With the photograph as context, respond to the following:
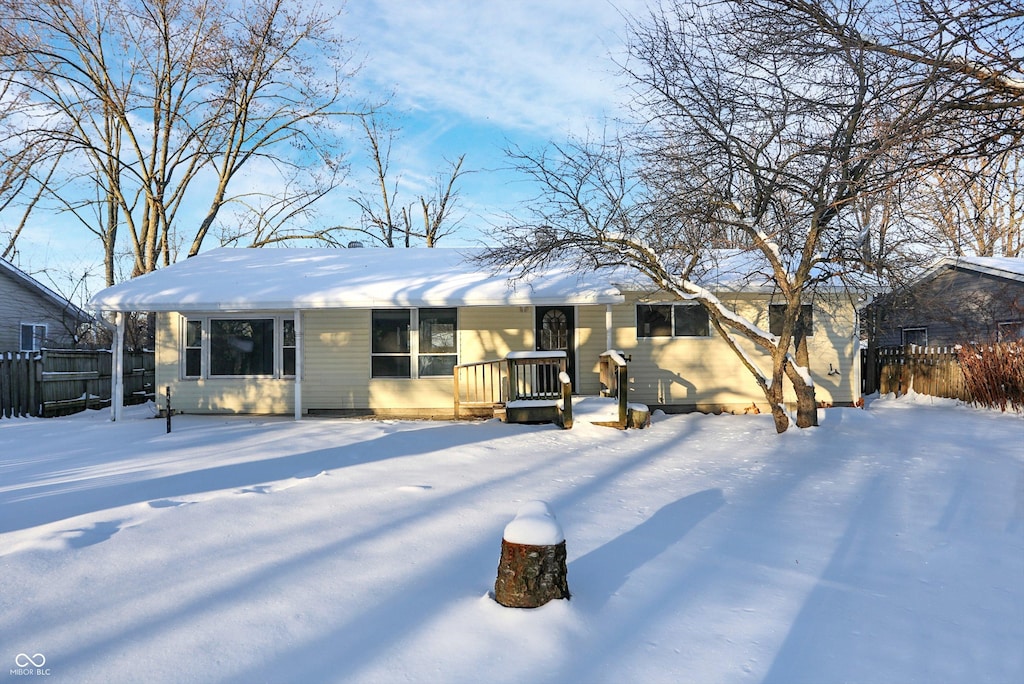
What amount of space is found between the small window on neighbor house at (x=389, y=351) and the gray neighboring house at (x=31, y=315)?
1238 cm

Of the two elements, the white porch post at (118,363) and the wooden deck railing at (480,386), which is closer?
the white porch post at (118,363)

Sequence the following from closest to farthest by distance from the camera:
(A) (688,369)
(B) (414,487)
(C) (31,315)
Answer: (B) (414,487) < (A) (688,369) < (C) (31,315)

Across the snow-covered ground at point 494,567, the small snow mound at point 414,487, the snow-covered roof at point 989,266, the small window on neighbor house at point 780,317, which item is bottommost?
the snow-covered ground at point 494,567

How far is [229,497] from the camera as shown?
5508 millimetres

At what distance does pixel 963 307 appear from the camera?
17484 mm

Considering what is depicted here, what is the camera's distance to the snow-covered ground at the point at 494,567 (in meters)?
3.00

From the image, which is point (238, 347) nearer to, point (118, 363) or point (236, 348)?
point (236, 348)

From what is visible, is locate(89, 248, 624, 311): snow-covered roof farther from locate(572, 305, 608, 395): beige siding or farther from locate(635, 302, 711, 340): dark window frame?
locate(635, 302, 711, 340): dark window frame

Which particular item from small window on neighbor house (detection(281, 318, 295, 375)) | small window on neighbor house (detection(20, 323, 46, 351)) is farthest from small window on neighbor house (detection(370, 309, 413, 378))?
small window on neighbor house (detection(20, 323, 46, 351))

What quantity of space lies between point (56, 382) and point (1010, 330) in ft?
74.4

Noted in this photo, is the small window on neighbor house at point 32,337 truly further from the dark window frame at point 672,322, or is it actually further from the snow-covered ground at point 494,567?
the dark window frame at point 672,322

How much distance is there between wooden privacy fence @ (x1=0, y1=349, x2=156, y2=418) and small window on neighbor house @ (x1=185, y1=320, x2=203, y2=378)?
9.97ft

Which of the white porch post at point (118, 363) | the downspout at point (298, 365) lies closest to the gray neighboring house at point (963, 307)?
the downspout at point (298, 365)

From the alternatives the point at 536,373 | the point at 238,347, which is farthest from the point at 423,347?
the point at 238,347
